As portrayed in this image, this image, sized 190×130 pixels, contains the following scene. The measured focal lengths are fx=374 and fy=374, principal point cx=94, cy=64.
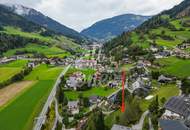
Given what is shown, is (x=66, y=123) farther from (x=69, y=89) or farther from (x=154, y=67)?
(x=154, y=67)

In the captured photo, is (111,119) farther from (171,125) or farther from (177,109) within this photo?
(171,125)

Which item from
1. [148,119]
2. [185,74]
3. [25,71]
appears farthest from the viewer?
[25,71]

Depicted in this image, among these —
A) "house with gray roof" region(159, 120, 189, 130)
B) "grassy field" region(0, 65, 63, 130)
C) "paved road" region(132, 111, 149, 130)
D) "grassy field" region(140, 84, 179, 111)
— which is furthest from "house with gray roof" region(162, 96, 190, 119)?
"grassy field" region(0, 65, 63, 130)

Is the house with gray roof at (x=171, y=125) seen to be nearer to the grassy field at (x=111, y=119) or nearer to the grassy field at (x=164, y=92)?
the grassy field at (x=111, y=119)

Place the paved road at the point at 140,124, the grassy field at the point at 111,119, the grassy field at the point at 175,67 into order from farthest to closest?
the grassy field at the point at 175,67, the grassy field at the point at 111,119, the paved road at the point at 140,124

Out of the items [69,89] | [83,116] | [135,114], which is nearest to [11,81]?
[69,89]

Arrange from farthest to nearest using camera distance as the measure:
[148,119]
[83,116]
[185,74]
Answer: [185,74] < [83,116] < [148,119]

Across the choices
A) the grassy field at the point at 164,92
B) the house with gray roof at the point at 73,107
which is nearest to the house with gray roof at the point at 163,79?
the grassy field at the point at 164,92
